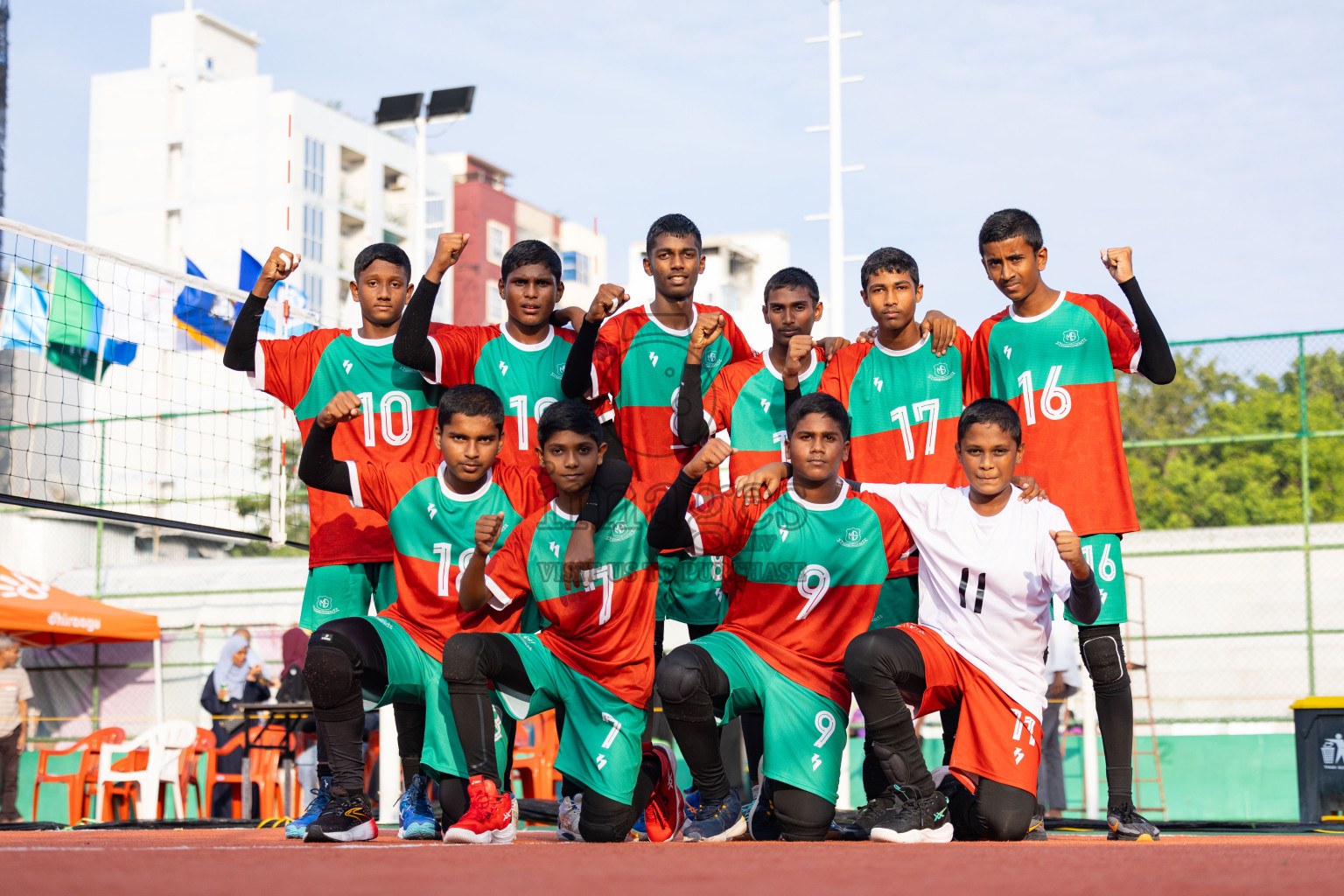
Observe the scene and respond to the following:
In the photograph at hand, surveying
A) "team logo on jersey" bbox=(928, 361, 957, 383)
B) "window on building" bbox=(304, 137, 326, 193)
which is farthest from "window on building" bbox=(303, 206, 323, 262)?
"team logo on jersey" bbox=(928, 361, 957, 383)

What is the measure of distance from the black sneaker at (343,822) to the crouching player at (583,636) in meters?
0.63

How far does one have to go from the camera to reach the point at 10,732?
11719 millimetres

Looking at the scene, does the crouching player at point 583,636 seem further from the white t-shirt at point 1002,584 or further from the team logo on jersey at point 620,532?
the white t-shirt at point 1002,584

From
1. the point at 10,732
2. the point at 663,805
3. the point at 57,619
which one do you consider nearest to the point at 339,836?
the point at 663,805

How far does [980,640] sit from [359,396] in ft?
9.40

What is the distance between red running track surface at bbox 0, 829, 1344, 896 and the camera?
267cm

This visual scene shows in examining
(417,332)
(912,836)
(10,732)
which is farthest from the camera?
(10,732)

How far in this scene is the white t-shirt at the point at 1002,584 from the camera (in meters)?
5.11

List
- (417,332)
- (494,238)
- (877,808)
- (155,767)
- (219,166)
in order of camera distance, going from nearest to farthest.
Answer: (877,808), (417,332), (155,767), (219,166), (494,238)

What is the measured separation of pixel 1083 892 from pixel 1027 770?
2551mm

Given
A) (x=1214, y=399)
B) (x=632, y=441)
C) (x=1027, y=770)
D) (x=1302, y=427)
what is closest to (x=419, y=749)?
(x=632, y=441)

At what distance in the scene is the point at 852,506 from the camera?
531 cm

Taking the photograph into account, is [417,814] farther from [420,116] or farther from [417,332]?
[420,116]

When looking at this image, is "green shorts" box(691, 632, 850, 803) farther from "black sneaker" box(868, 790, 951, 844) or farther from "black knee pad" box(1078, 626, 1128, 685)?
"black knee pad" box(1078, 626, 1128, 685)
